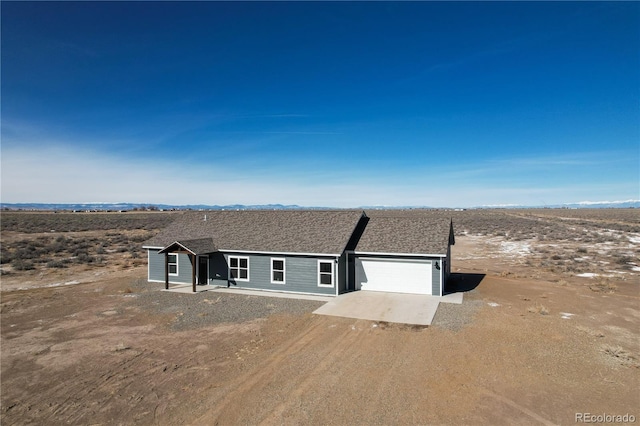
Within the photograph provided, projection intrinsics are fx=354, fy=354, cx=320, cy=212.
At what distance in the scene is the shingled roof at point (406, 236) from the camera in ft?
63.0

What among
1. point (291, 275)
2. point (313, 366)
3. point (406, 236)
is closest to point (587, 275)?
point (406, 236)

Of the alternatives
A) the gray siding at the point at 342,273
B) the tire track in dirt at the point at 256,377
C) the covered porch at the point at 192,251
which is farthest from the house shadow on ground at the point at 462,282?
the covered porch at the point at 192,251

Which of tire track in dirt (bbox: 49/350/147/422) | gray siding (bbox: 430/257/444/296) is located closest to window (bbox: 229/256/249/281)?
tire track in dirt (bbox: 49/350/147/422)

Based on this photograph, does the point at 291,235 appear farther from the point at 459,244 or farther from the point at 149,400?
the point at 459,244

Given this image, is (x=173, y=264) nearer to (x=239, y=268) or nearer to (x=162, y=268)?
(x=162, y=268)

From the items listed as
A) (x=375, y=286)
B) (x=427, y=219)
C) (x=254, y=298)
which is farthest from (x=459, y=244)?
(x=254, y=298)

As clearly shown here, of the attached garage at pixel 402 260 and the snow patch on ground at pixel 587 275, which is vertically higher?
the attached garage at pixel 402 260

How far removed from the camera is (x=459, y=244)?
145ft

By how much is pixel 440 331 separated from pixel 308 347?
5.04 m

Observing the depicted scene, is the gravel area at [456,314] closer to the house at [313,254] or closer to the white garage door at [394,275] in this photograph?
the house at [313,254]

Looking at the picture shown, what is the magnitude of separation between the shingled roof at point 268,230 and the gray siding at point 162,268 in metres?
0.86

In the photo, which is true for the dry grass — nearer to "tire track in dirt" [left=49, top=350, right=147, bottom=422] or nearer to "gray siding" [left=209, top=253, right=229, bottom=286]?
"gray siding" [left=209, top=253, right=229, bottom=286]

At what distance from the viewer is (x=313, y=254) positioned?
1927 cm

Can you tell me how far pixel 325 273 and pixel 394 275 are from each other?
12.5 feet
